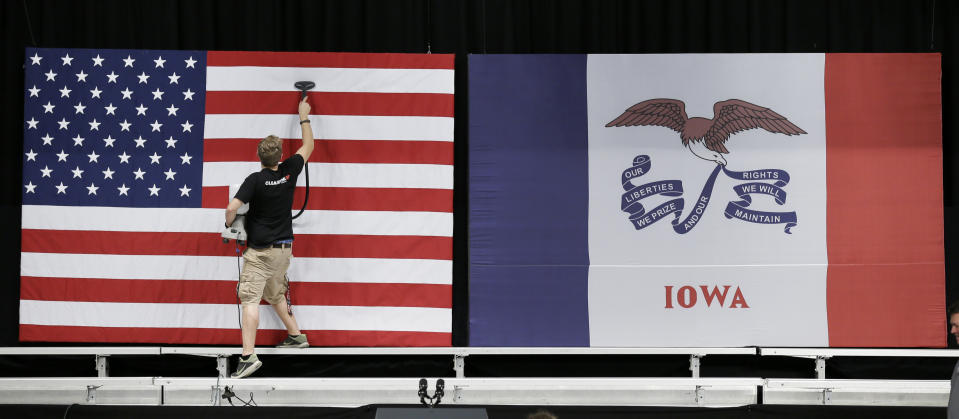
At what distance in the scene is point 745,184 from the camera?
16.1ft

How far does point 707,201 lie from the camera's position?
16.1ft

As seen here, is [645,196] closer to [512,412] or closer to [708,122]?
[708,122]

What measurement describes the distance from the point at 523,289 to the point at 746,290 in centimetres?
138

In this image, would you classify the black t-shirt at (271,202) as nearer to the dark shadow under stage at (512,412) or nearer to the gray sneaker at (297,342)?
the gray sneaker at (297,342)

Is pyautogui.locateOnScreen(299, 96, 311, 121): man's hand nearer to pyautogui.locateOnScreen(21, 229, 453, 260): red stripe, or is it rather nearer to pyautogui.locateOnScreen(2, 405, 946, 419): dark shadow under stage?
pyautogui.locateOnScreen(21, 229, 453, 260): red stripe

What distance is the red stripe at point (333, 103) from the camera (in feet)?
16.0

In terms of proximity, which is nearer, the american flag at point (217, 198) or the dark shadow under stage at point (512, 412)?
the dark shadow under stage at point (512, 412)

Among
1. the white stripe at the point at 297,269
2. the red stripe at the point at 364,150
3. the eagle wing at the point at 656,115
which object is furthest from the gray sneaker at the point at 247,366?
the eagle wing at the point at 656,115

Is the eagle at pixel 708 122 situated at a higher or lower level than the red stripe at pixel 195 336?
higher

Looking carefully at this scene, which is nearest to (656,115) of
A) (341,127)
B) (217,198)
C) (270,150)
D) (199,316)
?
(341,127)

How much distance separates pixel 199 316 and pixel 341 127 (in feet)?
4.77

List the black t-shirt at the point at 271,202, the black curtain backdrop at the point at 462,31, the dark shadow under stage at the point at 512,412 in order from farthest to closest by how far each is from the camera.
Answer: the black curtain backdrop at the point at 462,31 → the black t-shirt at the point at 271,202 → the dark shadow under stage at the point at 512,412

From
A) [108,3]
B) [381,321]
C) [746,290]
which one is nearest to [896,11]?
[746,290]

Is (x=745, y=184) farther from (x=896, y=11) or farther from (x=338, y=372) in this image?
(x=338, y=372)
